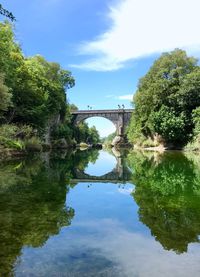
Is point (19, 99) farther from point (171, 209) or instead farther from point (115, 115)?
point (115, 115)

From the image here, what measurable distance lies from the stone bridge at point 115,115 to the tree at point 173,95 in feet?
132

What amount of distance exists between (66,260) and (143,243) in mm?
1421

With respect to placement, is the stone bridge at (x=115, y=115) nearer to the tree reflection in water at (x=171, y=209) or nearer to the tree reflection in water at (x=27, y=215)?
the tree reflection in water at (x=171, y=209)

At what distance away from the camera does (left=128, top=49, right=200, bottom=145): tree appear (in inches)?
1713

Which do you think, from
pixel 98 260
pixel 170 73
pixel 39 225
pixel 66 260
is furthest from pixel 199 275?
pixel 170 73

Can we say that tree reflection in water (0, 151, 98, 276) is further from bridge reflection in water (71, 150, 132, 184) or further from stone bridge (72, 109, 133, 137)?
stone bridge (72, 109, 133, 137)

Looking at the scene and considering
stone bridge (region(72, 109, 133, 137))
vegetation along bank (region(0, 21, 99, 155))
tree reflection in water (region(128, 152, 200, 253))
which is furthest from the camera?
stone bridge (region(72, 109, 133, 137))

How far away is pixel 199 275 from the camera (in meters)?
4.32

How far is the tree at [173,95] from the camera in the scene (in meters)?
43.5

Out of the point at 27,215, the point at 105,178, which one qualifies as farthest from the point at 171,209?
the point at 105,178

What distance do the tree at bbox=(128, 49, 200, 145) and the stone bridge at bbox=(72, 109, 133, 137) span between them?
40118 mm

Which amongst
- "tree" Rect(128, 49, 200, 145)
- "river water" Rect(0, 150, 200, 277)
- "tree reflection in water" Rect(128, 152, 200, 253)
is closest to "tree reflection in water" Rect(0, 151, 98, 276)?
"river water" Rect(0, 150, 200, 277)

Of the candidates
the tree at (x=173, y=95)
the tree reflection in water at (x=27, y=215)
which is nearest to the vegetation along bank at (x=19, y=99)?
the tree at (x=173, y=95)

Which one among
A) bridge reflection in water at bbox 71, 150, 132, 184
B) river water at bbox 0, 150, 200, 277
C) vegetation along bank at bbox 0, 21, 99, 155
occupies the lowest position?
bridge reflection in water at bbox 71, 150, 132, 184
